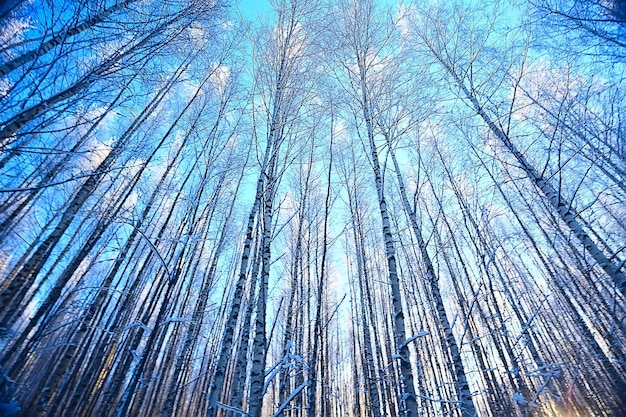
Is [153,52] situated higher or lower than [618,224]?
lower

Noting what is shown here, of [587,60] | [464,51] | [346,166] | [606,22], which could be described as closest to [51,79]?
[346,166]

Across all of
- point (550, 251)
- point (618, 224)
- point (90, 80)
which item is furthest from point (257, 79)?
point (618, 224)

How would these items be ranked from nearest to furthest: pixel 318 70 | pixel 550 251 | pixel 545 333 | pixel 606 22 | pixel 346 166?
pixel 606 22, pixel 318 70, pixel 346 166, pixel 550 251, pixel 545 333

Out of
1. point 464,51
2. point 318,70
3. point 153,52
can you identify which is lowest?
point 153,52

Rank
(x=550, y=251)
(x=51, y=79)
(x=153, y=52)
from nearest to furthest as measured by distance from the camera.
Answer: (x=51, y=79)
(x=153, y=52)
(x=550, y=251)

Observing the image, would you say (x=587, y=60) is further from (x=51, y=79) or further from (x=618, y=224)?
(x=618, y=224)

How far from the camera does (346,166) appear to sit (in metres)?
8.86

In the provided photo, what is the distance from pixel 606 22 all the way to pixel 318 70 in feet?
17.8

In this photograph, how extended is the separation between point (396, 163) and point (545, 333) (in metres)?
16.0

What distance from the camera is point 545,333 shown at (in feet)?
46.8

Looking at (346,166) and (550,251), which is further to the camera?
(550,251)

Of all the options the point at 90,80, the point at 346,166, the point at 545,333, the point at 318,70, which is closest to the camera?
the point at 90,80

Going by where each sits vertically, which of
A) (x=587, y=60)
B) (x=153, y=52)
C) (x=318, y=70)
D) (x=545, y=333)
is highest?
(x=318, y=70)

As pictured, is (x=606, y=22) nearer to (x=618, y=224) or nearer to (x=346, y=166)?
(x=346, y=166)
